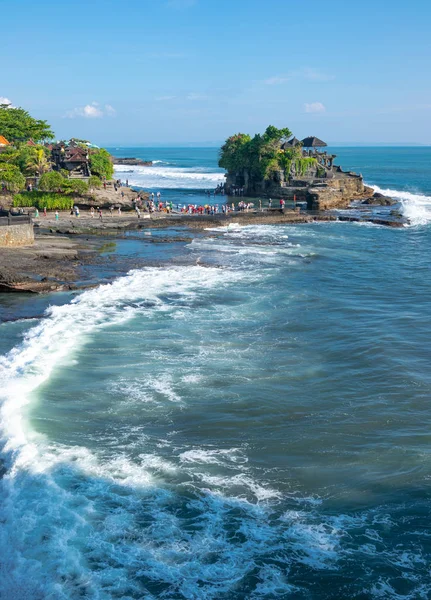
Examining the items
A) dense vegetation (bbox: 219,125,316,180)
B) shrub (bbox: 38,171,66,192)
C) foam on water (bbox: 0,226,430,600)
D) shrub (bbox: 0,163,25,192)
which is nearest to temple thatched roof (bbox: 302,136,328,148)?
dense vegetation (bbox: 219,125,316,180)

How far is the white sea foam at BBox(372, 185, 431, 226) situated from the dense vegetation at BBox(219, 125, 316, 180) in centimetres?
1260

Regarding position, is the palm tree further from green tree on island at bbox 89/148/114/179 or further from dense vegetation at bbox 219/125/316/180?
dense vegetation at bbox 219/125/316/180

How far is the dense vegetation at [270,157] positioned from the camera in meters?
76.9

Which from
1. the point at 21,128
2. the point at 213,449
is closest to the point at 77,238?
the point at 213,449

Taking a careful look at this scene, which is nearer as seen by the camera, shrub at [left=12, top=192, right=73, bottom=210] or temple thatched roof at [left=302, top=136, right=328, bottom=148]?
shrub at [left=12, top=192, right=73, bottom=210]

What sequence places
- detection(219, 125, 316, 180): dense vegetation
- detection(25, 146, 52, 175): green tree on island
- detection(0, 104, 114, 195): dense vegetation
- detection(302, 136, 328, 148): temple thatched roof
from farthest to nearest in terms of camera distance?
detection(302, 136, 328, 148): temple thatched roof < detection(219, 125, 316, 180): dense vegetation < detection(25, 146, 52, 175): green tree on island < detection(0, 104, 114, 195): dense vegetation

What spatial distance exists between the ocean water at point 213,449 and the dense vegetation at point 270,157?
2090 inches

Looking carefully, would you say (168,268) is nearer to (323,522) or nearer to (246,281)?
(246,281)

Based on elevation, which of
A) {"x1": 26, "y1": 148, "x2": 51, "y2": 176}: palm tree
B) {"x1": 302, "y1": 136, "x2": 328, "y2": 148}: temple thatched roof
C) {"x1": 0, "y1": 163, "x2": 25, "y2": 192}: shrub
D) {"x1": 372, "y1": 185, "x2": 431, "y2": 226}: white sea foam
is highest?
{"x1": 302, "y1": 136, "x2": 328, "y2": 148}: temple thatched roof

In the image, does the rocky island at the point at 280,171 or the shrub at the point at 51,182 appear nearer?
the shrub at the point at 51,182

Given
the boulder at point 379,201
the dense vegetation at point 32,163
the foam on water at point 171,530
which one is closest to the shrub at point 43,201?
the dense vegetation at point 32,163

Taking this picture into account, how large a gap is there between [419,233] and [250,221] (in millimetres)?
14545

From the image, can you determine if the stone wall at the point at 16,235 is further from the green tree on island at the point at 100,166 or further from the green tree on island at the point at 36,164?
the green tree on island at the point at 100,166

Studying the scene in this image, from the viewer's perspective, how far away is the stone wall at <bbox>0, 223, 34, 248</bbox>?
110ft
